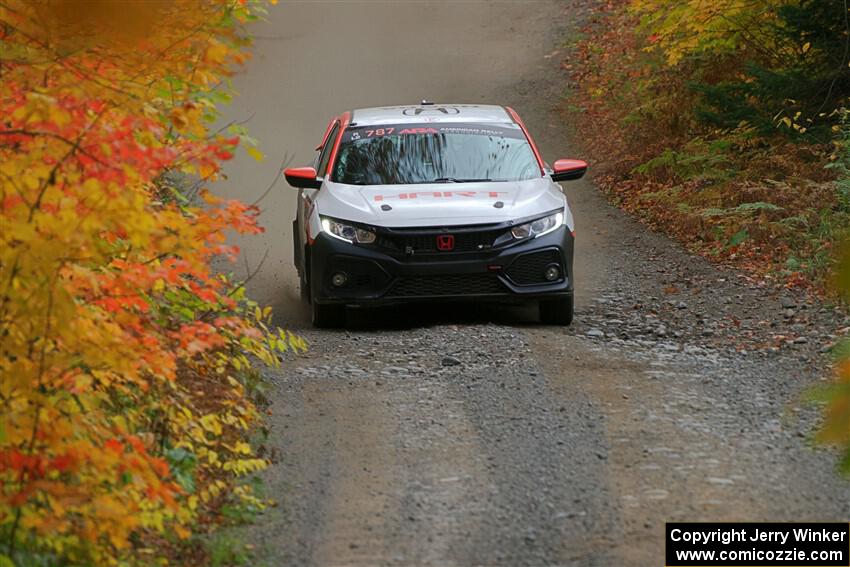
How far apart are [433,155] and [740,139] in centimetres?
697

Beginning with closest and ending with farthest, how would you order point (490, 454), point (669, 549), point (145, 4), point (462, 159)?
point (669, 549), point (145, 4), point (490, 454), point (462, 159)

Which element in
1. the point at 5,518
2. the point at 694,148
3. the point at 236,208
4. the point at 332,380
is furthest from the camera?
the point at 694,148

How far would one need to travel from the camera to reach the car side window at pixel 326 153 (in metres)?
12.1

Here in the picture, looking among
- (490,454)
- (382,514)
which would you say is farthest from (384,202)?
(382,514)

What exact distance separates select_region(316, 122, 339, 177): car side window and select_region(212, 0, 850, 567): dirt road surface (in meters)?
1.44

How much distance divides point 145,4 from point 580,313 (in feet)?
22.3

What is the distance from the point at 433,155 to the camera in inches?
463

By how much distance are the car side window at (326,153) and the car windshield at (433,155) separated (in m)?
0.23

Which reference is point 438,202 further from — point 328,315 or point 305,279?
point 305,279

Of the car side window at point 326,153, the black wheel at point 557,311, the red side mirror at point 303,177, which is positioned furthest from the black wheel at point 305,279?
the black wheel at point 557,311

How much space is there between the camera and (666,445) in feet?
24.2

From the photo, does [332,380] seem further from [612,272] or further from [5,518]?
[612,272]

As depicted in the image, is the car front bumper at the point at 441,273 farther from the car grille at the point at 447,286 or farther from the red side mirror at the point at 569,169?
the red side mirror at the point at 569,169

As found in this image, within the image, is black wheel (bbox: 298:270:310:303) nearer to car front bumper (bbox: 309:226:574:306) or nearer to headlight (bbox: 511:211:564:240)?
car front bumper (bbox: 309:226:574:306)
